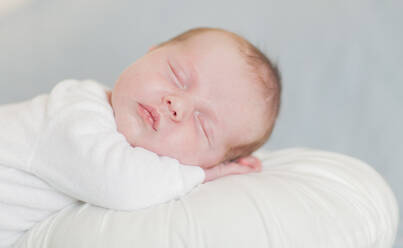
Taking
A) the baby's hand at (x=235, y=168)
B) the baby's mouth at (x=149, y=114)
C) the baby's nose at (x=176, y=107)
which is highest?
the baby's nose at (x=176, y=107)

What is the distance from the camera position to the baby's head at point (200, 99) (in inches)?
51.3

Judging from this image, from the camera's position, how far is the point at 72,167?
3.92 feet

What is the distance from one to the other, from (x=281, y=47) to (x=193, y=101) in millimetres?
1267

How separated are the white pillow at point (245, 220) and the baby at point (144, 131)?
0.06 meters

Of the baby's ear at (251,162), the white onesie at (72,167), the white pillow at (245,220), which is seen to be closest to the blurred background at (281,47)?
the baby's ear at (251,162)

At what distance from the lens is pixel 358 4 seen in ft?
7.97

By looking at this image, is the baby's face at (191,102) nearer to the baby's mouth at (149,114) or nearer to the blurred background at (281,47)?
the baby's mouth at (149,114)

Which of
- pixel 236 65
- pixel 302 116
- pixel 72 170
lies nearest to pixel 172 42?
pixel 236 65

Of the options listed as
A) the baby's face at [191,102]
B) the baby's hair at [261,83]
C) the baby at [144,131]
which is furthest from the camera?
the baby's hair at [261,83]

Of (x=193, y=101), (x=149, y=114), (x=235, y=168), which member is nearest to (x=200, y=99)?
(x=193, y=101)

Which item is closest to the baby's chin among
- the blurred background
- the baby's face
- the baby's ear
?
the baby's face

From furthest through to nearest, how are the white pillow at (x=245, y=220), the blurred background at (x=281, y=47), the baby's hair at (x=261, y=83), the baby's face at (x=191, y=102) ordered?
the blurred background at (x=281, y=47) < the baby's hair at (x=261, y=83) < the baby's face at (x=191, y=102) < the white pillow at (x=245, y=220)

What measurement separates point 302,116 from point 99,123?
1341mm

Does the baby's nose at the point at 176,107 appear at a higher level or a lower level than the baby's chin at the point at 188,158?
higher
